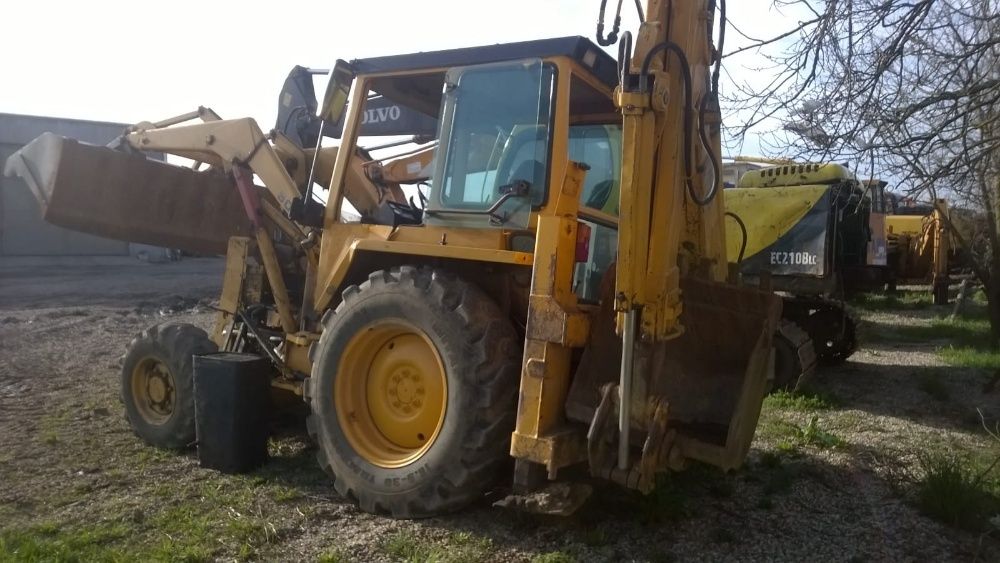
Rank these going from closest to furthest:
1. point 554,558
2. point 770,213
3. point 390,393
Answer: point 554,558 → point 390,393 → point 770,213

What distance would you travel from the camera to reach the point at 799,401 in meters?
7.39

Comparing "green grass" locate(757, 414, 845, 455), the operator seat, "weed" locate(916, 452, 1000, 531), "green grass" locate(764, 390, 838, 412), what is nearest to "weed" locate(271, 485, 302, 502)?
the operator seat

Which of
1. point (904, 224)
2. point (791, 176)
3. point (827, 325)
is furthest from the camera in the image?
point (904, 224)

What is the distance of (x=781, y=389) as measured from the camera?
306 inches

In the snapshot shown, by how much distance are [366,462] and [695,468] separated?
1975mm

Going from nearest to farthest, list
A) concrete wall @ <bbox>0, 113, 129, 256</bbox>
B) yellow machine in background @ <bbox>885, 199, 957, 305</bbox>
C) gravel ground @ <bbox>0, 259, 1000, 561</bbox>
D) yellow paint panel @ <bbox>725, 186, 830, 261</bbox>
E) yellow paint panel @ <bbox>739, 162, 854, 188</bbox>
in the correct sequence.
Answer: gravel ground @ <bbox>0, 259, 1000, 561</bbox> → yellow paint panel @ <bbox>725, 186, 830, 261</bbox> → yellow paint panel @ <bbox>739, 162, 854, 188</bbox> → yellow machine in background @ <bbox>885, 199, 957, 305</bbox> → concrete wall @ <bbox>0, 113, 129, 256</bbox>

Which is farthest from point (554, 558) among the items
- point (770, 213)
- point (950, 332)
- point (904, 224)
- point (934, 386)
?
point (904, 224)

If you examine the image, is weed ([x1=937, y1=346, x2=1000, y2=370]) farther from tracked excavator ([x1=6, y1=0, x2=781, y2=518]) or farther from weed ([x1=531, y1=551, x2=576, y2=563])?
weed ([x1=531, y1=551, x2=576, y2=563])

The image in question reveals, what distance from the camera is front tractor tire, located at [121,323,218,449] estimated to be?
5.38 metres

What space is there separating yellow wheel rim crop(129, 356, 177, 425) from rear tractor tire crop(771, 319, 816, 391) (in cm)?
523

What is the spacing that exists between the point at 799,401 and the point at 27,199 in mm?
26286

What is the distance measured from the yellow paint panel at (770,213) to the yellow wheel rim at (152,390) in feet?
20.0

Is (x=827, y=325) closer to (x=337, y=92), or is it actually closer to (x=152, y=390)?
(x=337, y=92)

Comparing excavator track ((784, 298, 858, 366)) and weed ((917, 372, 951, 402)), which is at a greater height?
excavator track ((784, 298, 858, 366))
